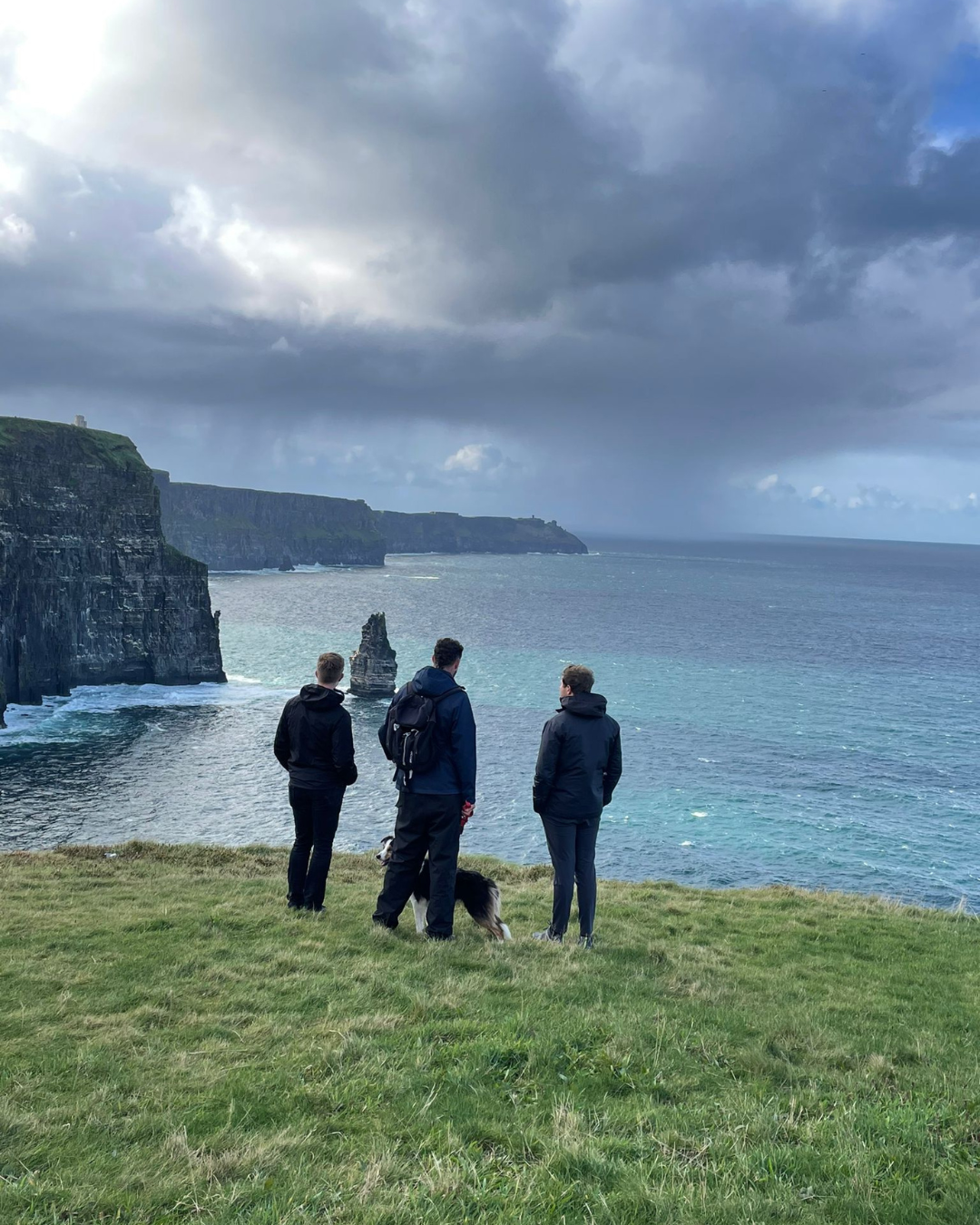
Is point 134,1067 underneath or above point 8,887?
above

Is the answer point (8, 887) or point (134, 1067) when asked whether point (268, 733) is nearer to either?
point (8, 887)

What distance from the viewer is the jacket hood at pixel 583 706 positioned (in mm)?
10195

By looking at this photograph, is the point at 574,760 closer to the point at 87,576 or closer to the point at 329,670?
the point at 329,670

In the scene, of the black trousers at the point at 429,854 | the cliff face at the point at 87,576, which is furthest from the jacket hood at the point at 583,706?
the cliff face at the point at 87,576

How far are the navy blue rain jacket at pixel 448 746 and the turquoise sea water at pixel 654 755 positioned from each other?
2723cm

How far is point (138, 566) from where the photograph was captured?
83.1 m

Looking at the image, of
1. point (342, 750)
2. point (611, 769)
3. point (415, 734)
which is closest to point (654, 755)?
point (611, 769)

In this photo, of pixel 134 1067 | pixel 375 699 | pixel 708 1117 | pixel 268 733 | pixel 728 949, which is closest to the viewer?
pixel 708 1117

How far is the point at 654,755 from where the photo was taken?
182ft

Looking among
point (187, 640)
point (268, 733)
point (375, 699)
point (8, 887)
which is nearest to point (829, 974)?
point (8, 887)

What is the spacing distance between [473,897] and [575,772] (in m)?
2.30

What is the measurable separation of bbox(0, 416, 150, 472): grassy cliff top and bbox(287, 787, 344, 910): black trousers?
247 feet

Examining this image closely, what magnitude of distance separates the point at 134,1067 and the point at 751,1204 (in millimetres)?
4723

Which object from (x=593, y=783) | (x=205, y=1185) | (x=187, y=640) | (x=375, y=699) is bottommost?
(x=375, y=699)
